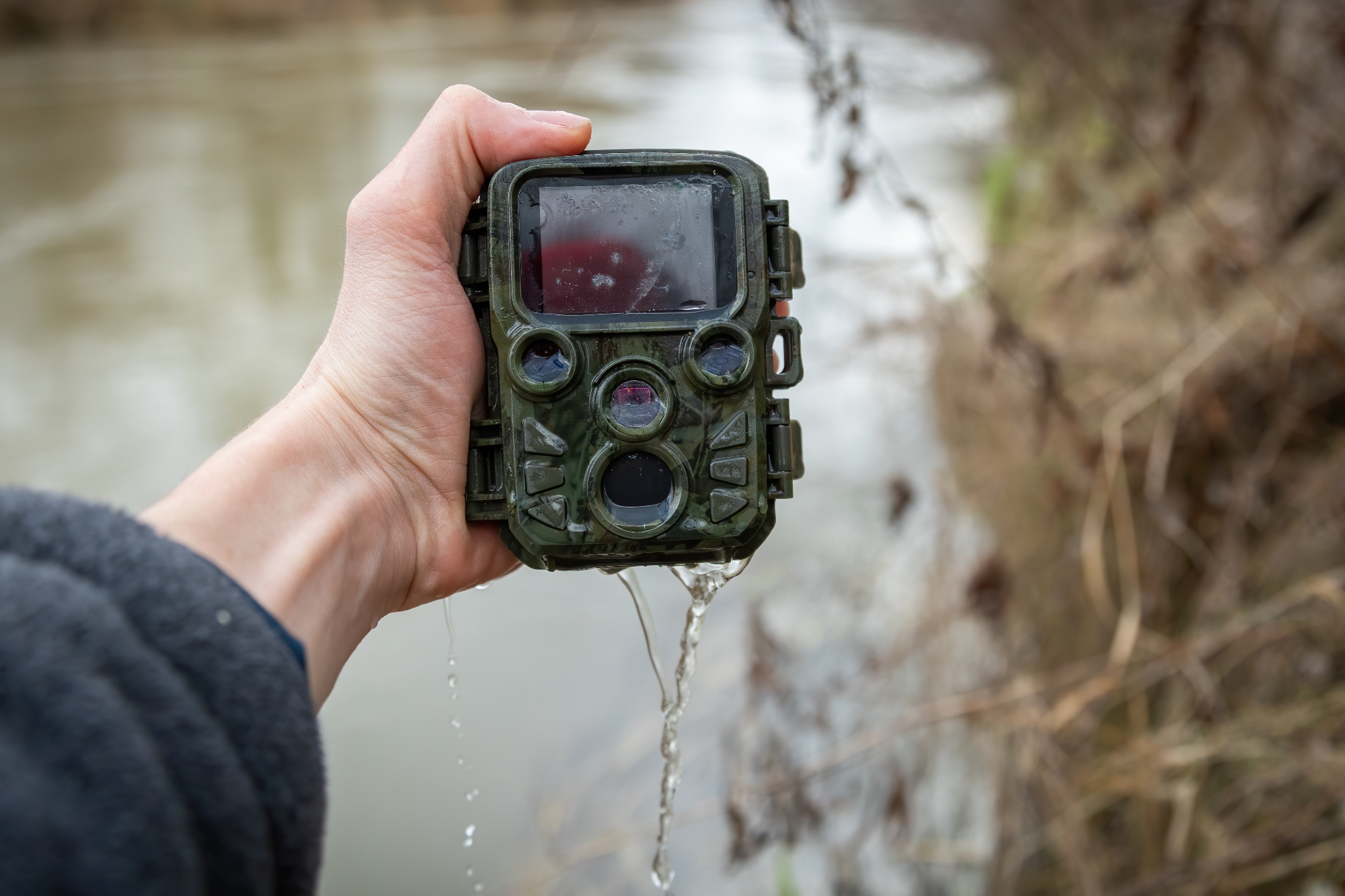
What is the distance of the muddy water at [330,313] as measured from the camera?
2.73m

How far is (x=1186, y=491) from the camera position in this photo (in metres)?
2.30

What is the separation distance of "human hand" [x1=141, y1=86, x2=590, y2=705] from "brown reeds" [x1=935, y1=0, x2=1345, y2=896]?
1.06m

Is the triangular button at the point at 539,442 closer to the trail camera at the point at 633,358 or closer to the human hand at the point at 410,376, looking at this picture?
the trail camera at the point at 633,358

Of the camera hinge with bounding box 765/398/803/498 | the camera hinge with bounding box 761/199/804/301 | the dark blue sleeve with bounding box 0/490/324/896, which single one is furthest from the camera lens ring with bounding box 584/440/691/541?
the dark blue sleeve with bounding box 0/490/324/896

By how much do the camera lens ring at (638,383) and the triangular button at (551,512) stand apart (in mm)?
105

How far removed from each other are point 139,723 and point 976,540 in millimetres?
2293

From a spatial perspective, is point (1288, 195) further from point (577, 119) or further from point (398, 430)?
point (398, 430)

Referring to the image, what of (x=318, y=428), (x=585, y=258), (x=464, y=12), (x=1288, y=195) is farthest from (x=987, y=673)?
(x=464, y=12)

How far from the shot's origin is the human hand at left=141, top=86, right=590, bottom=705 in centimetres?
112

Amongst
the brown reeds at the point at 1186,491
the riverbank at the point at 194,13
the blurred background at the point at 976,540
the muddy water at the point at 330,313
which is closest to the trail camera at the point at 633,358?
the blurred background at the point at 976,540

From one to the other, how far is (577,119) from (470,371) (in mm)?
341

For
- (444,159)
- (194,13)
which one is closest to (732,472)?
(444,159)

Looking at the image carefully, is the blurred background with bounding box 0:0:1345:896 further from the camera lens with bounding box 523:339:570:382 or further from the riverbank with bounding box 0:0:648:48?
the riverbank with bounding box 0:0:648:48

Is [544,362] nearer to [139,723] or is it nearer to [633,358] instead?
[633,358]
